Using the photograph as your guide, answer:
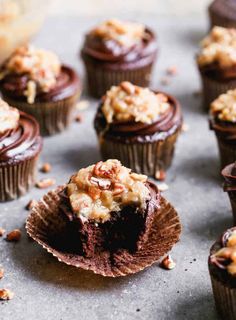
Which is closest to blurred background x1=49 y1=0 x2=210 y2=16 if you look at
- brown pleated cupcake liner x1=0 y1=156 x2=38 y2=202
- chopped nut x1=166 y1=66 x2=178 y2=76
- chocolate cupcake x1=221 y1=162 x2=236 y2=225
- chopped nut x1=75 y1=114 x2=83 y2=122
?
chopped nut x1=166 y1=66 x2=178 y2=76

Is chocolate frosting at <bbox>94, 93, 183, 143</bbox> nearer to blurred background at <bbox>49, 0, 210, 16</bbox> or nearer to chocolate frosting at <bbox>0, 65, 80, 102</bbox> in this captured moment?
chocolate frosting at <bbox>0, 65, 80, 102</bbox>

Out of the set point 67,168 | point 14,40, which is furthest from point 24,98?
point 14,40

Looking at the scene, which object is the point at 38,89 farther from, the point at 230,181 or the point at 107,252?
the point at 230,181

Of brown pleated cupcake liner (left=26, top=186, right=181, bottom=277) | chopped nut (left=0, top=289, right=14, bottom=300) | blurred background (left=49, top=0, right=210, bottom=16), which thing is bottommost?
blurred background (left=49, top=0, right=210, bottom=16)

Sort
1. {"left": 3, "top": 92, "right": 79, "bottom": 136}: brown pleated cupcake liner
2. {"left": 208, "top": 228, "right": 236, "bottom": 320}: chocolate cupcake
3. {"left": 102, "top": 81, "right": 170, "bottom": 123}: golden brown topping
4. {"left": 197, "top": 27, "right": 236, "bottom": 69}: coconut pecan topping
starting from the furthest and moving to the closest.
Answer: {"left": 197, "top": 27, "right": 236, "bottom": 69}: coconut pecan topping, {"left": 3, "top": 92, "right": 79, "bottom": 136}: brown pleated cupcake liner, {"left": 102, "top": 81, "right": 170, "bottom": 123}: golden brown topping, {"left": 208, "top": 228, "right": 236, "bottom": 320}: chocolate cupcake

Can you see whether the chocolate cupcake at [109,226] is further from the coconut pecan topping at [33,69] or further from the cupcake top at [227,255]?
the coconut pecan topping at [33,69]

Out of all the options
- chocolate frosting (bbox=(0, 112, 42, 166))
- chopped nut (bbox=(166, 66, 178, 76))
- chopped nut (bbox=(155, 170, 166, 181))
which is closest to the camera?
chocolate frosting (bbox=(0, 112, 42, 166))
